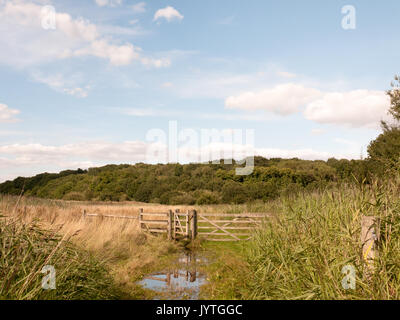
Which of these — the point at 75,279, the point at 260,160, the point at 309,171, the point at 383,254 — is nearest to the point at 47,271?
the point at 75,279

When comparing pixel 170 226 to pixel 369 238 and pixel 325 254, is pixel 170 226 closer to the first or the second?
pixel 325 254

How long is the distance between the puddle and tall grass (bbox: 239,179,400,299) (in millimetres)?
1711

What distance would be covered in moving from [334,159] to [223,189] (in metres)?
24.6

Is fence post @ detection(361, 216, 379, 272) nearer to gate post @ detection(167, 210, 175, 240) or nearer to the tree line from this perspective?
gate post @ detection(167, 210, 175, 240)

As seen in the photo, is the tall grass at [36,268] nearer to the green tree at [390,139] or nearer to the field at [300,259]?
the field at [300,259]

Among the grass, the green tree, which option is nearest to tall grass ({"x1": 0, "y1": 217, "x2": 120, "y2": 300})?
the grass

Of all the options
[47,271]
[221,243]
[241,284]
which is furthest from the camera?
[221,243]

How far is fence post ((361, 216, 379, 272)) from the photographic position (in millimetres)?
4023

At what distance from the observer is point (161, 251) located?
41.5 ft

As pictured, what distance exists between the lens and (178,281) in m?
8.70

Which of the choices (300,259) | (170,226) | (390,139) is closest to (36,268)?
(300,259)

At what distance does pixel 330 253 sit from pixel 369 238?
0.59 meters

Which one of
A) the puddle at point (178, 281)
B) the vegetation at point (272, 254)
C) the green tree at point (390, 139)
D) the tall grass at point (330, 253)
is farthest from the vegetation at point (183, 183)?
the tall grass at point (330, 253)

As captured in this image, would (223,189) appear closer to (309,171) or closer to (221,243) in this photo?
(309,171)
